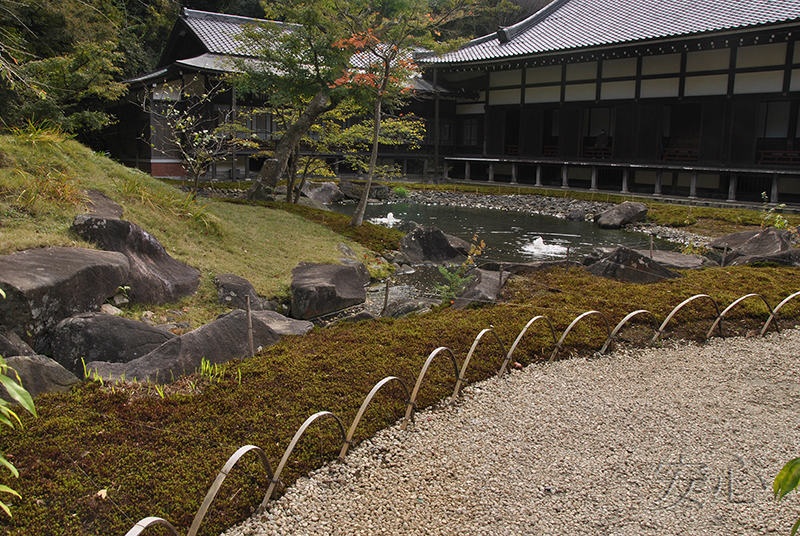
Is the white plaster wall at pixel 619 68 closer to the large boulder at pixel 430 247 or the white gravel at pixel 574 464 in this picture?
the large boulder at pixel 430 247

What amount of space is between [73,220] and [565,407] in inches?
260

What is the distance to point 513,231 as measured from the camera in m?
17.2

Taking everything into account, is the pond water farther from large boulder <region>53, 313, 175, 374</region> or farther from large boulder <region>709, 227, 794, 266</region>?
large boulder <region>53, 313, 175, 374</region>

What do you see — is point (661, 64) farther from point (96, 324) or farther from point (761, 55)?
point (96, 324)

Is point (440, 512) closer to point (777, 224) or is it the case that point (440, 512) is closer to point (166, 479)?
point (166, 479)

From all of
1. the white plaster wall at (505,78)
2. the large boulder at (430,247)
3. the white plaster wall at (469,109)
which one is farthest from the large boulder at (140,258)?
the white plaster wall at (469,109)

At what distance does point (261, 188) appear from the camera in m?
15.3

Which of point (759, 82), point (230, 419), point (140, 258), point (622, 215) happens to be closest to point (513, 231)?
point (622, 215)

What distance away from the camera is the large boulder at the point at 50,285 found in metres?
5.49

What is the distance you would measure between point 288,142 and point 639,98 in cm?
1345

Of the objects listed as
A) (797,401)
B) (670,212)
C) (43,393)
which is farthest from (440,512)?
(670,212)

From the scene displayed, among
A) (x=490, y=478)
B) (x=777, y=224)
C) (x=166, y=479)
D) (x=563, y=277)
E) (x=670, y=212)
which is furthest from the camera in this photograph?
(x=670, y=212)

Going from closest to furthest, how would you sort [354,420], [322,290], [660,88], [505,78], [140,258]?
1. [354,420]
2. [140,258]
3. [322,290]
4. [660,88]
5. [505,78]

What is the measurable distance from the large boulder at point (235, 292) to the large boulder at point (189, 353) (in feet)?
7.95
